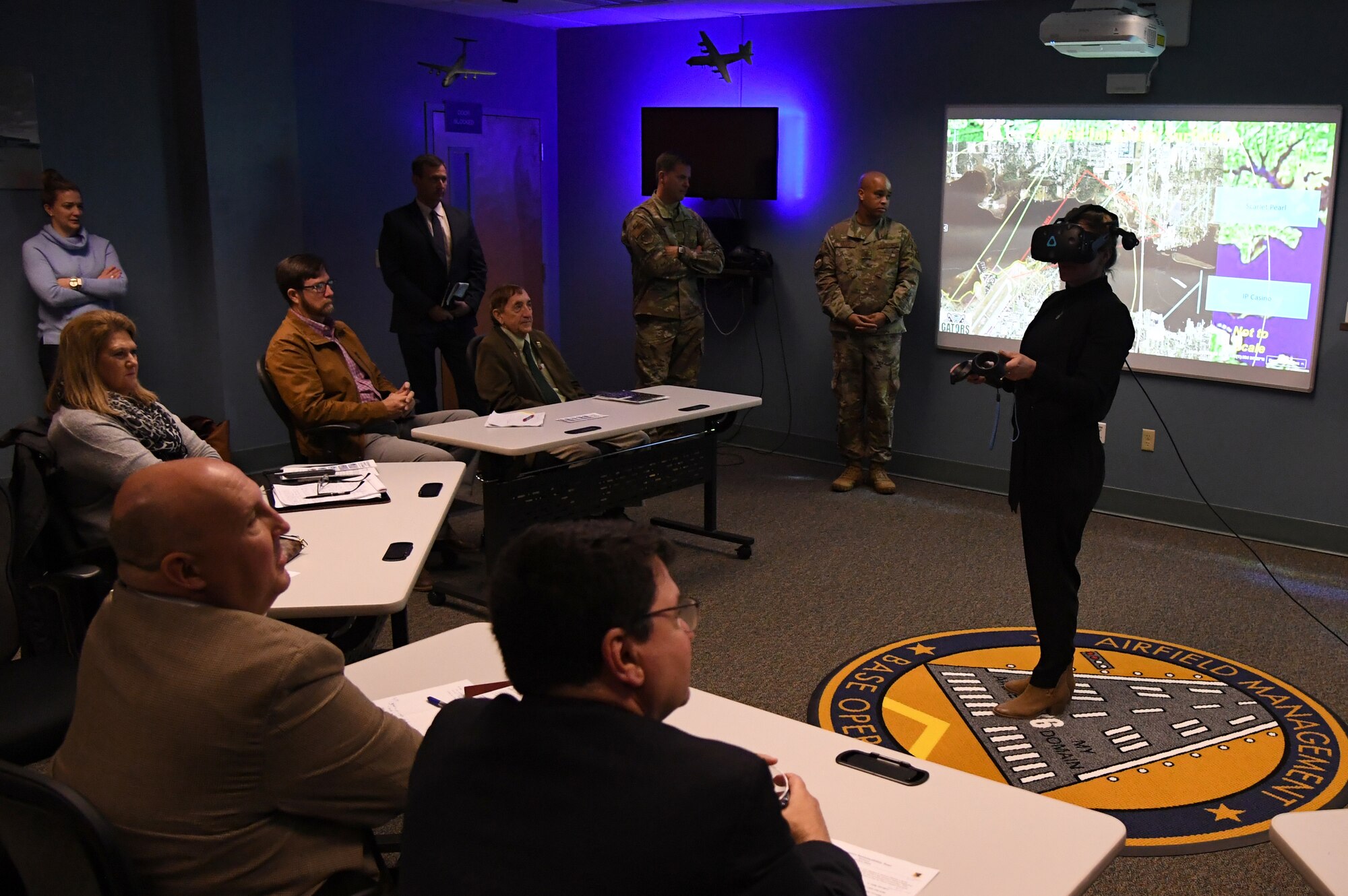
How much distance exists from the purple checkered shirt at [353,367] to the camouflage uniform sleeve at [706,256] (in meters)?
2.22

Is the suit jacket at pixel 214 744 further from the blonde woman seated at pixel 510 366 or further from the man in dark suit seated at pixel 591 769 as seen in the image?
the blonde woman seated at pixel 510 366

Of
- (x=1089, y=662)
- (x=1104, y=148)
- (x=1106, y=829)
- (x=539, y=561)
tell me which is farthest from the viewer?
(x=1104, y=148)

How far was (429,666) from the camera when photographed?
2.18 meters

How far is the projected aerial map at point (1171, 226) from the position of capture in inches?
201

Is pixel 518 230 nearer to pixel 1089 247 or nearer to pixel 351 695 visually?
pixel 1089 247

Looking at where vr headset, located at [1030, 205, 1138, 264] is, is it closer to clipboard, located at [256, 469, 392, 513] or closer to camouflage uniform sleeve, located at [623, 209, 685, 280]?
clipboard, located at [256, 469, 392, 513]

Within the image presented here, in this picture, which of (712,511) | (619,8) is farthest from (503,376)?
(619,8)

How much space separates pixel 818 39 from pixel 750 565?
3.29 meters

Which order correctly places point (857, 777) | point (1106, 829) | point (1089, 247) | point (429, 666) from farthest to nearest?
A: point (1089, 247)
point (429, 666)
point (857, 777)
point (1106, 829)

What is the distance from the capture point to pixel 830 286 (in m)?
6.16

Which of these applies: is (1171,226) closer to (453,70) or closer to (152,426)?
(453,70)

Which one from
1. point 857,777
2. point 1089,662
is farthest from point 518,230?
point 857,777

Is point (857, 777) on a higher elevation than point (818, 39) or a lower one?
lower

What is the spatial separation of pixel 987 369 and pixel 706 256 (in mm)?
3291
